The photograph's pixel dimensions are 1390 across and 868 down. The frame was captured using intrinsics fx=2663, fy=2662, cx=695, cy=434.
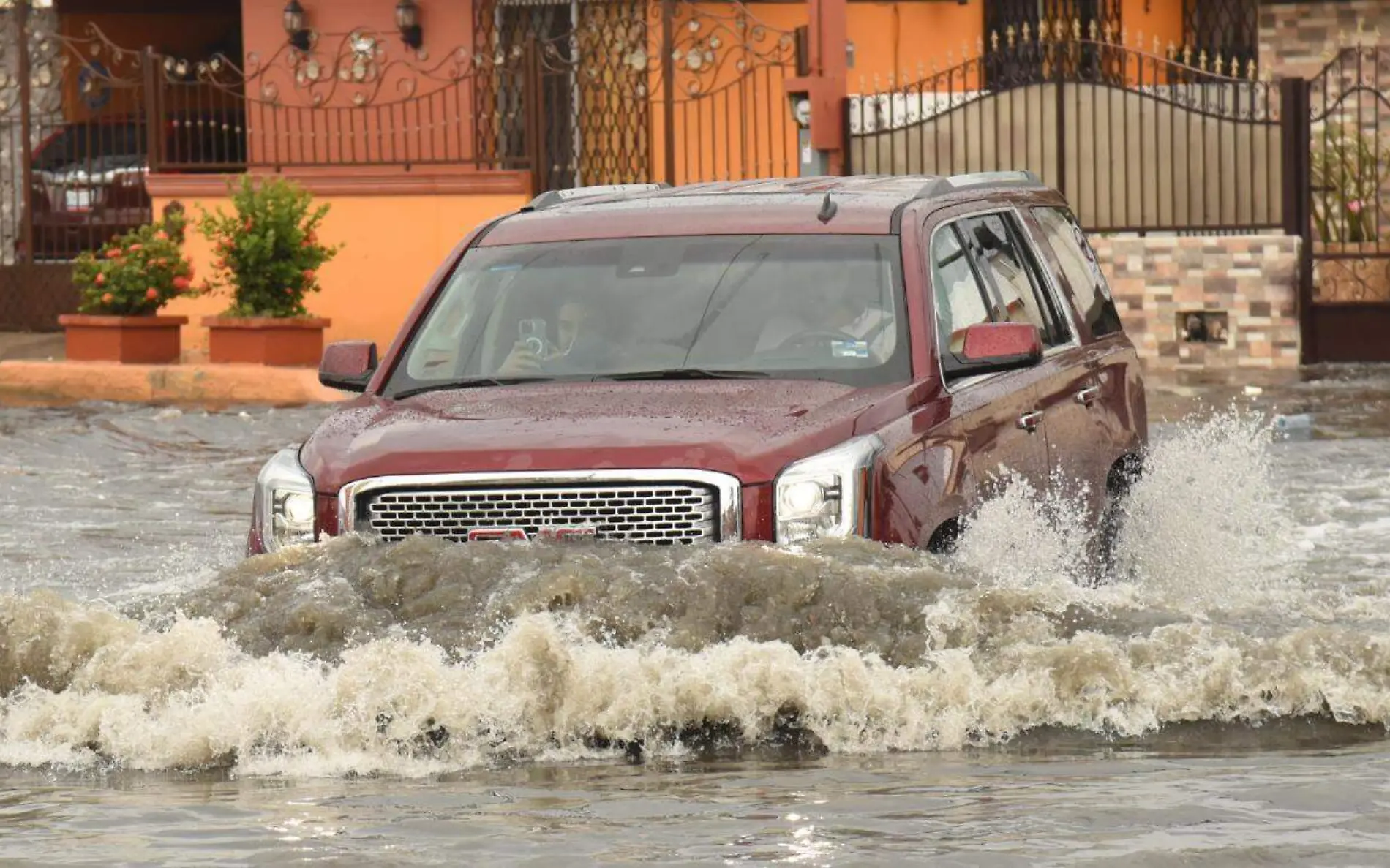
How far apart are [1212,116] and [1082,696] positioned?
47.1ft

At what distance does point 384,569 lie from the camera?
7363mm

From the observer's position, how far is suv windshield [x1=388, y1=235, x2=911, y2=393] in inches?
325

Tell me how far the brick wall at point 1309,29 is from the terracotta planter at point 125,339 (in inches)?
398

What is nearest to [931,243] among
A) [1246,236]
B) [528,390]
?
[528,390]

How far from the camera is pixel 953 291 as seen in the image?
28.6 ft

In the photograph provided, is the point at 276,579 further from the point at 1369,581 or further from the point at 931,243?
the point at 1369,581

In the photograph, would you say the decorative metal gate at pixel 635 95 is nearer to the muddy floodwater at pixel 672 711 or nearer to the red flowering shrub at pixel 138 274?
the red flowering shrub at pixel 138 274

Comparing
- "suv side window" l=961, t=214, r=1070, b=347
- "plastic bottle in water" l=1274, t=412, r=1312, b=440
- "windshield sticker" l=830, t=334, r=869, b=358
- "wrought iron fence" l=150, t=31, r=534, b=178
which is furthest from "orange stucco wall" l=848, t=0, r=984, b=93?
"windshield sticker" l=830, t=334, r=869, b=358

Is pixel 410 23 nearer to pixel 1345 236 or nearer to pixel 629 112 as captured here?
pixel 629 112

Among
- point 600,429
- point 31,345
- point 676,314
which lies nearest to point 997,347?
point 676,314

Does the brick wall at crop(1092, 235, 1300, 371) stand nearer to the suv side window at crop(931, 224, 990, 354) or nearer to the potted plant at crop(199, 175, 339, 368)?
the potted plant at crop(199, 175, 339, 368)

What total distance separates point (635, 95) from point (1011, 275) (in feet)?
45.7

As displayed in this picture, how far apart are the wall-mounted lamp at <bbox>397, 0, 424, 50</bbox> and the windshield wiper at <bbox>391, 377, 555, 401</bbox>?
1541 centimetres

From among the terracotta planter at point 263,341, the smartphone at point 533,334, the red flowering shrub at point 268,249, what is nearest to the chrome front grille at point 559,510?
the smartphone at point 533,334
